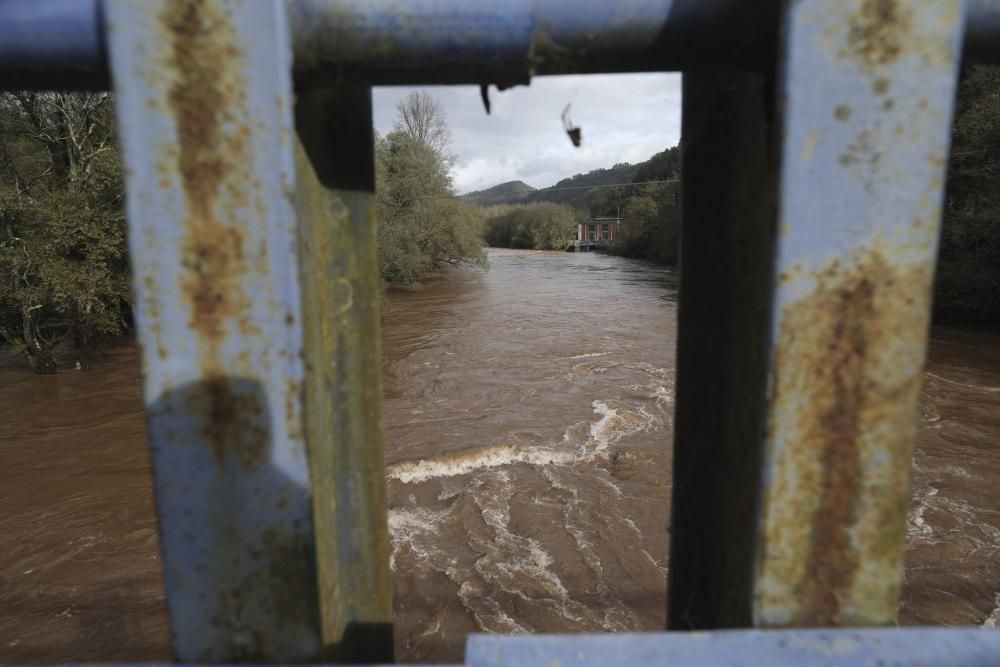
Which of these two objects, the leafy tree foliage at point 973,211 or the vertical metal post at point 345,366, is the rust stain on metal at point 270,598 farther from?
the leafy tree foliage at point 973,211

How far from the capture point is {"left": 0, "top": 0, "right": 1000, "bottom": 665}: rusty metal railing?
76cm

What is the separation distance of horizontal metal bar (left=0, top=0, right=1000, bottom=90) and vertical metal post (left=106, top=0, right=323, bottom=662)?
0.26 ft

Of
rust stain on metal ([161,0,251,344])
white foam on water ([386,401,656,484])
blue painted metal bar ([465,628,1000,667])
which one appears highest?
rust stain on metal ([161,0,251,344])

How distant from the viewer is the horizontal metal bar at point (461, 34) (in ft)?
2.61

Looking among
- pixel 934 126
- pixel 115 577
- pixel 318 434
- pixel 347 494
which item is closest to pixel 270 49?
pixel 318 434

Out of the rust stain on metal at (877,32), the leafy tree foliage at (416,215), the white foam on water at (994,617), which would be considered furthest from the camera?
the leafy tree foliage at (416,215)

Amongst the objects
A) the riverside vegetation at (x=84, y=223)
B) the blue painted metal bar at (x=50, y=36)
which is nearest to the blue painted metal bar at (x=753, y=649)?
the blue painted metal bar at (x=50, y=36)

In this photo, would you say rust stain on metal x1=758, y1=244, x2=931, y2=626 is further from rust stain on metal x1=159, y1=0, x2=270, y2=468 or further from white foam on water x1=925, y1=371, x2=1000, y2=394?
white foam on water x1=925, y1=371, x2=1000, y2=394

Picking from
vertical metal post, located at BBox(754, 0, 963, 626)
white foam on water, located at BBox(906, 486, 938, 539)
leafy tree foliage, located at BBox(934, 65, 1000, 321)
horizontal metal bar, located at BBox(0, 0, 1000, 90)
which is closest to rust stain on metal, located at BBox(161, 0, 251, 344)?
horizontal metal bar, located at BBox(0, 0, 1000, 90)

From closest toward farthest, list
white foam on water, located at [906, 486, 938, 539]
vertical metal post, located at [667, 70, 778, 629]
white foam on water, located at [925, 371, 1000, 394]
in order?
vertical metal post, located at [667, 70, 778, 629] → white foam on water, located at [906, 486, 938, 539] → white foam on water, located at [925, 371, 1000, 394]

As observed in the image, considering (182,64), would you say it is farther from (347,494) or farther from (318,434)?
(347,494)

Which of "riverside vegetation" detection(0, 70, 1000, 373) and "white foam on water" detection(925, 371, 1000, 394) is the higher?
"riverside vegetation" detection(0, 70, 1000, 373)

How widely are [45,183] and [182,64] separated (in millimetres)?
14450

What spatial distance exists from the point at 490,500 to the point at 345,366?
6.80 metres
